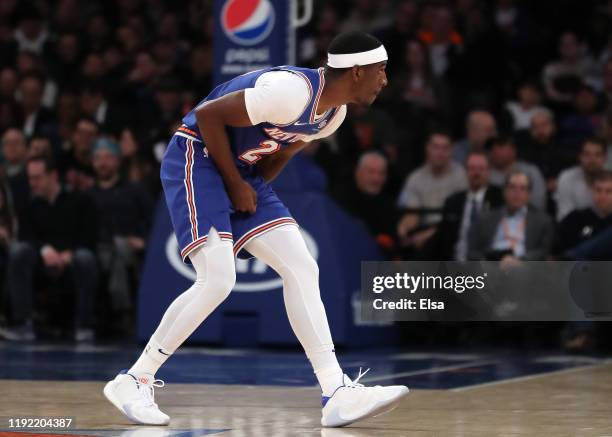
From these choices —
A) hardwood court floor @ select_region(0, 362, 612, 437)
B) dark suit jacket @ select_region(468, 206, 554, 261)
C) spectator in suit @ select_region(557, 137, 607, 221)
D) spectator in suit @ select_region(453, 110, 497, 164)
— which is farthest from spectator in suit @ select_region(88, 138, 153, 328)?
hardwood court floor @ select_region(0, 362, 612, 437)

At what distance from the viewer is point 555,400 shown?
7.41 meters

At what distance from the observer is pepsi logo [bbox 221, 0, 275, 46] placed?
1105 cm

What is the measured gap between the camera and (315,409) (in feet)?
23.0

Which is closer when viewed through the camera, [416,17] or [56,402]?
[56,402]

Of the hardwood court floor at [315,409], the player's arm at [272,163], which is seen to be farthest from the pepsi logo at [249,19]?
the player's arm at [272,163]

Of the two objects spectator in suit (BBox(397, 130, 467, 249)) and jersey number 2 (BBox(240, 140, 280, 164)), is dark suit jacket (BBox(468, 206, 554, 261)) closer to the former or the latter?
spectator in suit (BBox(397, 130, 467, 249))

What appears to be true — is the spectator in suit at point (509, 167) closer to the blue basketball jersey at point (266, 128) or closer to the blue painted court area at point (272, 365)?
the blue painted court area at point (272, 365)

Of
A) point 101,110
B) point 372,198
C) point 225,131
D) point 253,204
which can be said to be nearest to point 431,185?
point 372,198

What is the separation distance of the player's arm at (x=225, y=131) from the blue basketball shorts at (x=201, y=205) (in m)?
0.08

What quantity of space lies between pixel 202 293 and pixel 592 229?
18.2 ft

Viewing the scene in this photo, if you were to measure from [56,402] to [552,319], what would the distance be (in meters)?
5.05

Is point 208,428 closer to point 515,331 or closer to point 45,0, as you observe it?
point 515,331

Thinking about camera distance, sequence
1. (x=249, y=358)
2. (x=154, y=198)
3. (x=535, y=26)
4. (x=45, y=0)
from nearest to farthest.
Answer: (x=249, y=358)
(x=154, y=198)
(x=535, y=26)
(x=45, y=0)

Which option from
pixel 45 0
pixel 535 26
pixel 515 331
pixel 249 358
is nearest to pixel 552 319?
pixel 515 331
